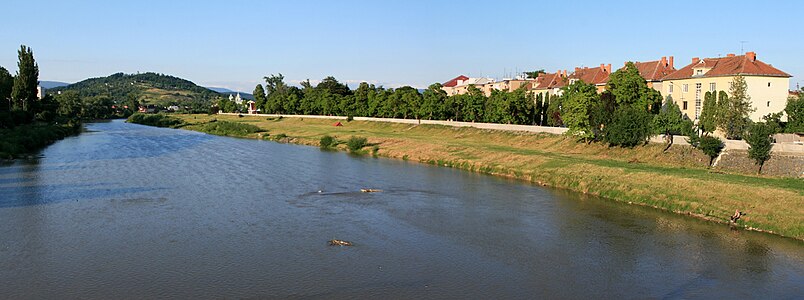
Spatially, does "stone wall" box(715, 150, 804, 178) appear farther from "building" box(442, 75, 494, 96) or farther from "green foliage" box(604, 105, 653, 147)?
"building" box(442, 75, 494, 96)

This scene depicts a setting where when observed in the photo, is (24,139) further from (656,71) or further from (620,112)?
(656,71)

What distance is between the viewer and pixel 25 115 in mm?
80188

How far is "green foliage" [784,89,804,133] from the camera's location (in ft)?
182

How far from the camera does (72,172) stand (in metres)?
45.7

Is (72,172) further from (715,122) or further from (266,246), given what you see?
(715,122)

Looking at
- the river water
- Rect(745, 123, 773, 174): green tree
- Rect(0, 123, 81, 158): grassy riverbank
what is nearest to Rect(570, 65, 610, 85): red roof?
Rect(745, 123, 773, 174): green tree

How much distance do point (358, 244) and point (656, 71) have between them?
200ft

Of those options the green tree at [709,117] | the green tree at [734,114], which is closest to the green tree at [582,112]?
the green tree at [709,117]

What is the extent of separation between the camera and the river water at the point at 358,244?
66.1ft

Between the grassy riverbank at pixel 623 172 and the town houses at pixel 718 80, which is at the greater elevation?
the town houses at pixel 718 80

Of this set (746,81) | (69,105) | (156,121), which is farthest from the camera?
(156,121)

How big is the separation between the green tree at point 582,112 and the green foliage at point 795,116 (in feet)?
56.8

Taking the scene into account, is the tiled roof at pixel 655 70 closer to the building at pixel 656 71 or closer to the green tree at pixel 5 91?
the building at pixel 656 71

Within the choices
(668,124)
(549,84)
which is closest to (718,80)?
(668,124)
